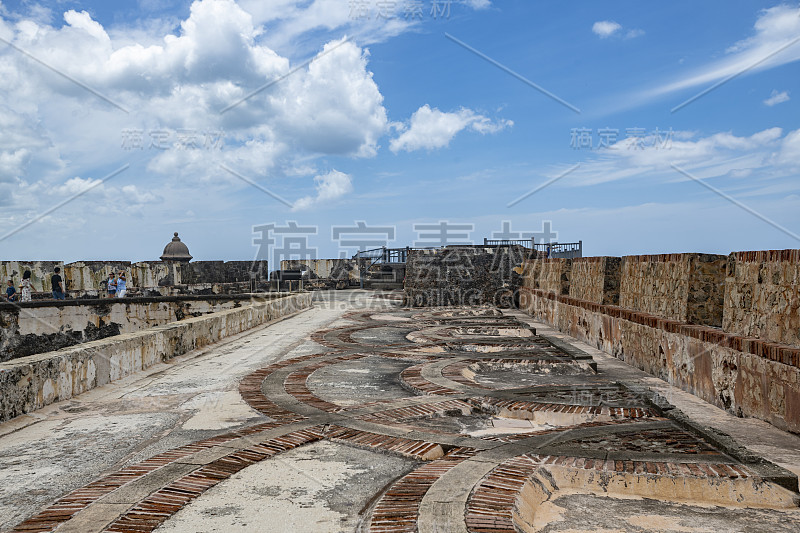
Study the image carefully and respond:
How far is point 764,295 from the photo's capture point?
4.30 meters

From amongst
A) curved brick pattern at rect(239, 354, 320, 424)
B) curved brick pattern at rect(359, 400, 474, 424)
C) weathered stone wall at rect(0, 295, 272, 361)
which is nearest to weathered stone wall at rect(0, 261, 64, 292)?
weathered stone wall at rect(0, 295, 272, 361)

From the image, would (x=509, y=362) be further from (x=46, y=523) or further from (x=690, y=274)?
→ (x=46, y=523)

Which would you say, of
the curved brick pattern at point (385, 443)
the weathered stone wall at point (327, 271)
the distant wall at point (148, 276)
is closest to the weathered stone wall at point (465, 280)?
the distant wall at point (148, 276)

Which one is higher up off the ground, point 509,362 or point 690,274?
point 690,274

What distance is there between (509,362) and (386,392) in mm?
2142

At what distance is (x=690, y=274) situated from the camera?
5.64m

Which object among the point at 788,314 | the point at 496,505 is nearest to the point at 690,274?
the point at 788,314

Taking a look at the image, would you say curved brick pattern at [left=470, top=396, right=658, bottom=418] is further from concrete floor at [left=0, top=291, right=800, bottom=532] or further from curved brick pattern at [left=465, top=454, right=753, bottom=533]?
curved brick pattern at [left=465, top=454, right=753, bottom=533]

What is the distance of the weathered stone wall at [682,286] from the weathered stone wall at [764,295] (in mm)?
615

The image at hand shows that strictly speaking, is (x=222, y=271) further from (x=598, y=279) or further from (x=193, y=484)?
(x=193, y=484)

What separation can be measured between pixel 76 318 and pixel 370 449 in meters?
11.4

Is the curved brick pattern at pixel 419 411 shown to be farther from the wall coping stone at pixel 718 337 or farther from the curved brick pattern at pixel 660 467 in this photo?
the wall coping stone at pixel 718 337

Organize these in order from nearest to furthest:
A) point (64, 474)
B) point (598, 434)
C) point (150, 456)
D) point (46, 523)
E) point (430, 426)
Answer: point (46, 523)
point (64, 474)
point (150, 456)
point (598, 434)
point (430, 426)

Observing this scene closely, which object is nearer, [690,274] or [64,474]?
[64,474]
